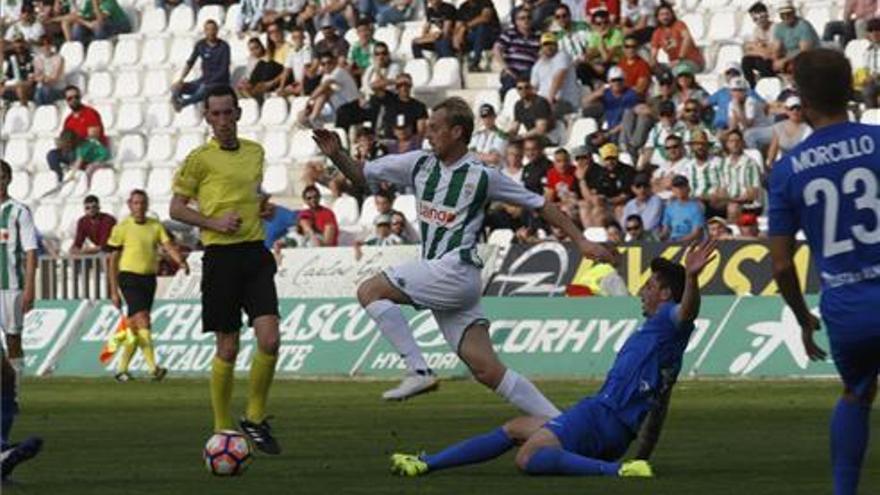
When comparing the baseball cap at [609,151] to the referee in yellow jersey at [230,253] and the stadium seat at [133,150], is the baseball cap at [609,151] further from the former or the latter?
the referee in yellow jersey at [230,253]

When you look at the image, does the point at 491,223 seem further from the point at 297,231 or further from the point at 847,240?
the point at 847,240

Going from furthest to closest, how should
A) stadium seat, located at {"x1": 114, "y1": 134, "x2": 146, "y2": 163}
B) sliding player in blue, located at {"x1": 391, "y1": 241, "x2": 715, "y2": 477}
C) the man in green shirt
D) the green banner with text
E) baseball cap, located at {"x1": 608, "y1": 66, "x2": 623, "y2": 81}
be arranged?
the man in green shirt
stadium seat, located at {"x1": 114, "y1": 134, "x2": 146, "y2": 163}
baseball cap, located at {"x1": 608, "y1": 66, "x2": 623, "y2": 81}
the green banner with text
sliding player in blue, located at {"x1": 391, "y1": 241, "x2": 715, "y2": 477}

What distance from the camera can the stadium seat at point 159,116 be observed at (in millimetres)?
41781

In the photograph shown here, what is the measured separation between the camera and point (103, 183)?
4028cm

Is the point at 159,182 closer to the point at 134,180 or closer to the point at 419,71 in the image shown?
the point at 134,180

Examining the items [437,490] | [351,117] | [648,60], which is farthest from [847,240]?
[351,117]

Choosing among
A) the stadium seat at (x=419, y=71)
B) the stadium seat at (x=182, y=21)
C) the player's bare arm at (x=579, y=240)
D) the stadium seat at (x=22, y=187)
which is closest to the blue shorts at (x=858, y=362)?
the player's bare arm at (x=579, y=240)

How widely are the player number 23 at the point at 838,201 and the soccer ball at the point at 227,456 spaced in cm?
482

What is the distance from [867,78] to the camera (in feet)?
102

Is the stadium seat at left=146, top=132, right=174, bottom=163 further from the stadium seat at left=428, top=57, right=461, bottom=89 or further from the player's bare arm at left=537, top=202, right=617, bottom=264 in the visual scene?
the player's bare arm at left=537, top=202, right=617, bottom=264

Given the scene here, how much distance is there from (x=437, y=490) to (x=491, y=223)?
1933 centimetres

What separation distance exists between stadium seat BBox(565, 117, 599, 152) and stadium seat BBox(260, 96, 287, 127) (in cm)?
650

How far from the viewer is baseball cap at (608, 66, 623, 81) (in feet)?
110

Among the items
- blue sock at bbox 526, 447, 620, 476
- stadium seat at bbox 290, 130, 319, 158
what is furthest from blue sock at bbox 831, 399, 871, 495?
stadium seat at bbox 290, 130, 319, 158
